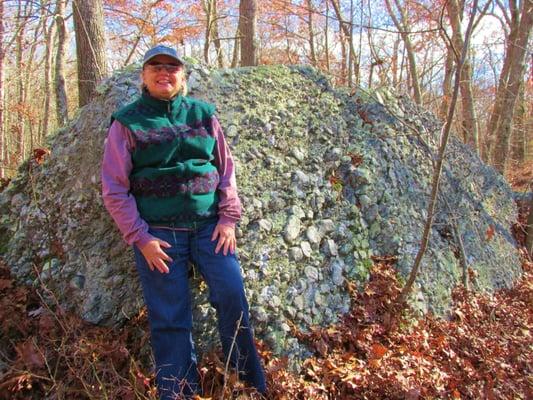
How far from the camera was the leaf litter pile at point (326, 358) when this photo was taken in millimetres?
2779

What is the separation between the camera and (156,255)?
2545 mm

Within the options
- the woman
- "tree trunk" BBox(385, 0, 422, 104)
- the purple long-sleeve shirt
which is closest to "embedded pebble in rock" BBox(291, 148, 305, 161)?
the woman

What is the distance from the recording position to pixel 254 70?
477cm

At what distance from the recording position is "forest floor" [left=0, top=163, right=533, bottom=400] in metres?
2.78

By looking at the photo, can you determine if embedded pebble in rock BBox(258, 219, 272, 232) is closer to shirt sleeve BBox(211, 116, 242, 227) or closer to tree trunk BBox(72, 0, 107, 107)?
shirt sleeve BBox(211, 116, 242, 227)

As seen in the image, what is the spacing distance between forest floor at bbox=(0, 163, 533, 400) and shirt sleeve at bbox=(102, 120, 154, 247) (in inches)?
37.2

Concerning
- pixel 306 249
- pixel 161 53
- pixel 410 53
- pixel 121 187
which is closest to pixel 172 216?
pixel 121 187

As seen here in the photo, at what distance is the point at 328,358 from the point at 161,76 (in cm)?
253

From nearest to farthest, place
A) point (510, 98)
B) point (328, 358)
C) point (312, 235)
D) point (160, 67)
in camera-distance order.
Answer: point (160, 67) → point (328, 358) → point (312, 235) → point (510, 98)

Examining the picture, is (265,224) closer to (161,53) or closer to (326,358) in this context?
(326,358)

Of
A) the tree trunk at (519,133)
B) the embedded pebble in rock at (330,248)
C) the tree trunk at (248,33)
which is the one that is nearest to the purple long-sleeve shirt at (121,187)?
the embedded pebble in rock at (330,248)

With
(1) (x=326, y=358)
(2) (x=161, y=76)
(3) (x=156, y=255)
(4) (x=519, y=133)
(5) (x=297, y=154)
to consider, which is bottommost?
(1) (x=326, y=358)

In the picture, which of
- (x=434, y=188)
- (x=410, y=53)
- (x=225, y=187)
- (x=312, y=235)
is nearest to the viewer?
(x=225, y=187)

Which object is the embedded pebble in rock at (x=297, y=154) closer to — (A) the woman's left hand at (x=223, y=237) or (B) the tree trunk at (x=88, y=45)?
(A) the woman's left hand at (x=223, y=237)
